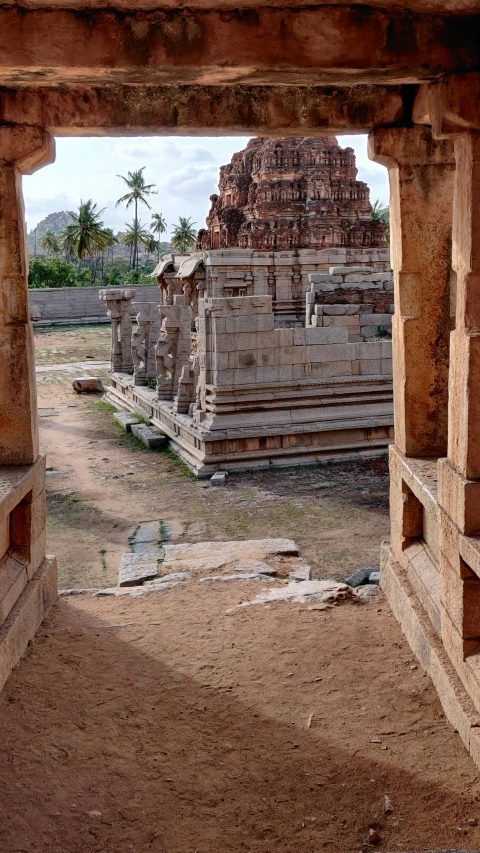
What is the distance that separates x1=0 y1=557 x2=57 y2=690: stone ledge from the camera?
3805 millimetres

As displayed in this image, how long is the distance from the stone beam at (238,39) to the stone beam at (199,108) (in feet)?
3.18

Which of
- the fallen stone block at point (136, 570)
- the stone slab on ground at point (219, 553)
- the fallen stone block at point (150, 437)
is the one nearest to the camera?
the fallen stone block at point (136, 570)

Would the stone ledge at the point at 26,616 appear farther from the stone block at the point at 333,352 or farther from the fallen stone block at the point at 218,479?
the stone block at the point at 333,352

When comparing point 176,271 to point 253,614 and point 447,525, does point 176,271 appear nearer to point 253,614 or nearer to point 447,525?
point 253,614

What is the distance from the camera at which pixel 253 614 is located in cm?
498

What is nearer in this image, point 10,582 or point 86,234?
A: point 10,582

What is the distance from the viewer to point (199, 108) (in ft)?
14.2

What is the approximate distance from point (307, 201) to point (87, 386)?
8999mm

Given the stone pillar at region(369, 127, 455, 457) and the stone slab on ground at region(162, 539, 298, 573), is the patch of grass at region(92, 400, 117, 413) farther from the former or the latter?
the stone pillar at region(369, 127, 455, 457)

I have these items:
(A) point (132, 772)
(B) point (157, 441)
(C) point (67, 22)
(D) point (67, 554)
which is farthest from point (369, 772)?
(B) point (157, 441)

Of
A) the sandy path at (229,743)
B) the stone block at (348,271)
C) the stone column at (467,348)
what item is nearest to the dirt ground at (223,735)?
the sandy path at (229,743)

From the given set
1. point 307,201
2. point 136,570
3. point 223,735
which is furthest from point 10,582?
point 307,201

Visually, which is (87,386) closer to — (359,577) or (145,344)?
(145,344)

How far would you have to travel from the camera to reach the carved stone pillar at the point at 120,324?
1722 cm
